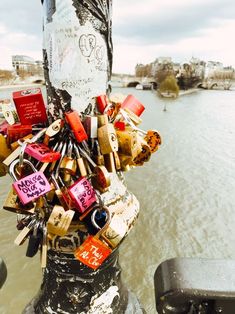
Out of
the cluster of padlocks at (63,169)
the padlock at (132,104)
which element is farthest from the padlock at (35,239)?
the padlock at (132,104)

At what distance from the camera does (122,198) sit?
3.88 ft

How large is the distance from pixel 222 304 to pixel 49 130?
28.1 inches

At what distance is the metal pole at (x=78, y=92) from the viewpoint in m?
1.03

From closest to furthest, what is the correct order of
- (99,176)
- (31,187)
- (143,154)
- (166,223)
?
(31,187)
(99,176)
(143,154)
(166,223)

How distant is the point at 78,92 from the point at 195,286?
0.73 metres

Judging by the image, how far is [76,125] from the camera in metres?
1.02

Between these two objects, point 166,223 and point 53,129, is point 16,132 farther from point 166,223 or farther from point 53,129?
point 166,223

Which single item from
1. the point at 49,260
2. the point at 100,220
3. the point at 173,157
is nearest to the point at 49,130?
the point at 100,220

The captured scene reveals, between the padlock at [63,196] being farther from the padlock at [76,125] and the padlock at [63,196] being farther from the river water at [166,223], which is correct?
the river water at [166,223]

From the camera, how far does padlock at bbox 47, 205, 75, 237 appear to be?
98 cm

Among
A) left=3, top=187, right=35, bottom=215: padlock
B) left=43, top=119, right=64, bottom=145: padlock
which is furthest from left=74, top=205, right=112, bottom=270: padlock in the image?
left=43, top=119, right=64, bottom=145: padlock

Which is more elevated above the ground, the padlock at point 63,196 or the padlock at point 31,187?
the padlock at point 31,187

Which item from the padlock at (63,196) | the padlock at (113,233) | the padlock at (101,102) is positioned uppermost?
the padlock at (101,102)

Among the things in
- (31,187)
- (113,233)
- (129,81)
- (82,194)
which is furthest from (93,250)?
(129,81)
